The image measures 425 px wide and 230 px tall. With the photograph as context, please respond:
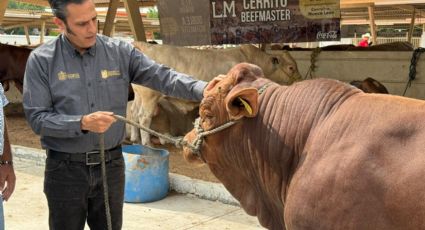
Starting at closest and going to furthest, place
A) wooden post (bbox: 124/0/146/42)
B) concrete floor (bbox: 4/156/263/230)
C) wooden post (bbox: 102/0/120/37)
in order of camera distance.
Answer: concrete floor (bbox: 4/156/263/230)
wooden post (bbox: 124/0/146/42)
wooden post (bbox: 102/0/120/37)

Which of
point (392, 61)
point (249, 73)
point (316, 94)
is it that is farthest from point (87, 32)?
point (392, 61)

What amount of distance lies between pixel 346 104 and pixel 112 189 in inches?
55.7

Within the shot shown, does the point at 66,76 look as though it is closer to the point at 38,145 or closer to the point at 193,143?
the point at 193,143

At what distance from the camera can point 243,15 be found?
795 cm

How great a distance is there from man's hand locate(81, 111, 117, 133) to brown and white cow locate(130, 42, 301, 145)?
5.46 meters

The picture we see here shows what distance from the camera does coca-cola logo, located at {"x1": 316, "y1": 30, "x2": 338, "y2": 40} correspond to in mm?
7617

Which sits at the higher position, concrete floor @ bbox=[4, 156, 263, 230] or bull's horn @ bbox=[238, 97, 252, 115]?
bull's horn @ bbox=[238, 97, 252, 115]

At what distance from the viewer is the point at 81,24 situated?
2.76 m

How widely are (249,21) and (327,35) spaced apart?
1081 millimetres

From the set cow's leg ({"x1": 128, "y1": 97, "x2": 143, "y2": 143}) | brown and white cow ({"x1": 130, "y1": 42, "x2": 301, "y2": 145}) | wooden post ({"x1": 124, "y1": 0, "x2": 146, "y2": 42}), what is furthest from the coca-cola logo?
wooden post ({"x1": 124, "y1": 0, "x2": 146, "y2": 42})

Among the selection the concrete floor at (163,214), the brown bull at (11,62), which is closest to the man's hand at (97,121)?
the concrete floor at (163,214)

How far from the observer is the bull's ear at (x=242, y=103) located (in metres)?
2.34

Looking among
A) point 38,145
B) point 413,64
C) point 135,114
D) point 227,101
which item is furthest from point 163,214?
point 413,64

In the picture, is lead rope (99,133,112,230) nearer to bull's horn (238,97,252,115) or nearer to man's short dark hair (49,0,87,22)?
man's short dark hair (49,0,87,22)
